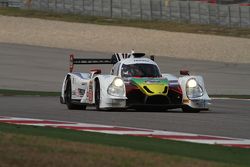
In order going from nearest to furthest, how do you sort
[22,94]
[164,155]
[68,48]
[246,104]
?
[164,155] → [246,104] → [22,94] → [68,48]

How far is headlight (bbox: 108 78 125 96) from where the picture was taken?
18.4 m

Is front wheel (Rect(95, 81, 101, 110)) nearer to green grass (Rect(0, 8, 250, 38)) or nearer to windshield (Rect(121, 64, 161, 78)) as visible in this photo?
windshield (Rect(121, 64, 161, 78))

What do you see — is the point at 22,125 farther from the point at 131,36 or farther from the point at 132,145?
the point at 131,36

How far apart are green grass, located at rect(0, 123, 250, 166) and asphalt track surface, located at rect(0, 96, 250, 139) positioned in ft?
5.41

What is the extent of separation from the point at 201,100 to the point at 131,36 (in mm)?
29396

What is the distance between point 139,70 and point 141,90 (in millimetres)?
1200

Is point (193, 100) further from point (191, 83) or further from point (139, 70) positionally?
point (139, 70)

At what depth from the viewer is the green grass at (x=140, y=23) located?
47478mm

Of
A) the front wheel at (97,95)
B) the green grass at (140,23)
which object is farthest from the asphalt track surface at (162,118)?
the green grass at (140,23)

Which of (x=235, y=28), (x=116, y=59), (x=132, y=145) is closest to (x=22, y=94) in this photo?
(x=116, y=59)

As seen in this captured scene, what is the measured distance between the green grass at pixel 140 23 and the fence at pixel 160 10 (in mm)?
266

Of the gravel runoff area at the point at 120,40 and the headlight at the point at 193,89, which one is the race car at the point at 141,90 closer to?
the headlight at the point at 193,89

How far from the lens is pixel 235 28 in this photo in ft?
156

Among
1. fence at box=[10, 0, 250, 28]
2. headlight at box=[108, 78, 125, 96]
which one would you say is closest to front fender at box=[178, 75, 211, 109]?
headlight at box=[108, 78, 125, 96]
